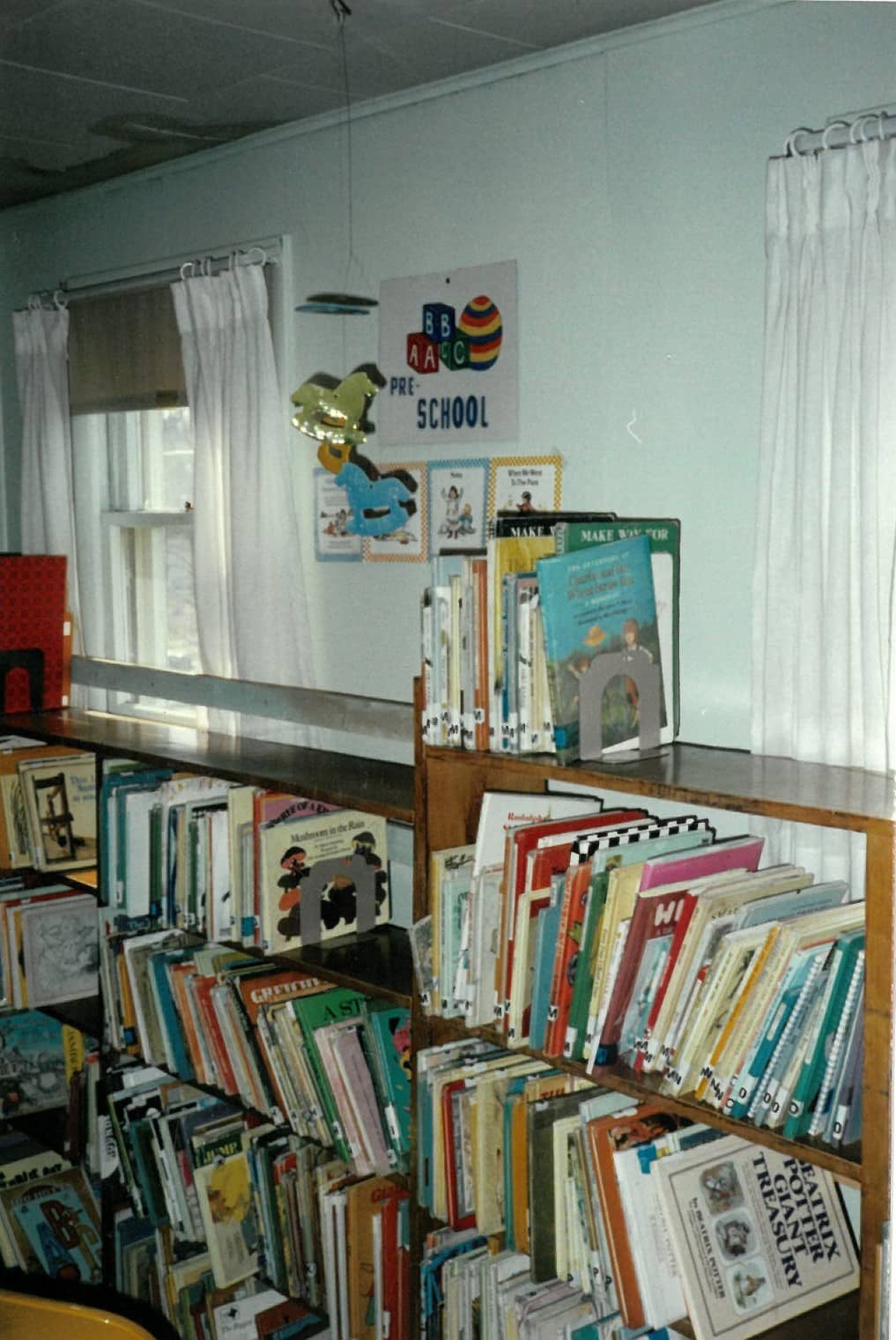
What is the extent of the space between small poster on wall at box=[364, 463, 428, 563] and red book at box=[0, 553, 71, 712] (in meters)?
0.99

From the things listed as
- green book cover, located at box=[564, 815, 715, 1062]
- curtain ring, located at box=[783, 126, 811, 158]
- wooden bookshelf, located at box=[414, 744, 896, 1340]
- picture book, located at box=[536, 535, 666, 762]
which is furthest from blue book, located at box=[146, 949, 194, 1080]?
curtain ring, located at box=[783, 126, 811, 158]

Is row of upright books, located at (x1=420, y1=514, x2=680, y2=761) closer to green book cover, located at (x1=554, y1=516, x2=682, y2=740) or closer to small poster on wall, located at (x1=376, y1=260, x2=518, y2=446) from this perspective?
green book cover, located at (x1=554, y1=516, x2=682, y2=740)

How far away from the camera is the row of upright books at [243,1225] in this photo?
2.45m

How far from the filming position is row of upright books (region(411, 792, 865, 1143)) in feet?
5.40

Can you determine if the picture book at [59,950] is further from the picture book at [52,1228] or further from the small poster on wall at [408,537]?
the small poster on wall at [408,537]

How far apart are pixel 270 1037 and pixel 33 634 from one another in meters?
1.40

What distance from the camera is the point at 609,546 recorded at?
1978 millimetres

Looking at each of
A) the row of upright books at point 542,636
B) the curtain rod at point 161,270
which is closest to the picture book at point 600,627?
the row of upright books at point 542,636

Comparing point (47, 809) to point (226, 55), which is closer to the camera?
point (226, 55)

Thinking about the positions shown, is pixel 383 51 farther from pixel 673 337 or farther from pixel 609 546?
pixel 609 546

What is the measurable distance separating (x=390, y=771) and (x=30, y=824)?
1091 mm

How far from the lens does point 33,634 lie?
340 cm

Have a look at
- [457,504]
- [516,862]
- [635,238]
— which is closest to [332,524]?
[457,504]

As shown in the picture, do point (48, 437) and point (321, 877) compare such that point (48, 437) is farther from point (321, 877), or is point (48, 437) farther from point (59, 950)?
point (321, 877)
